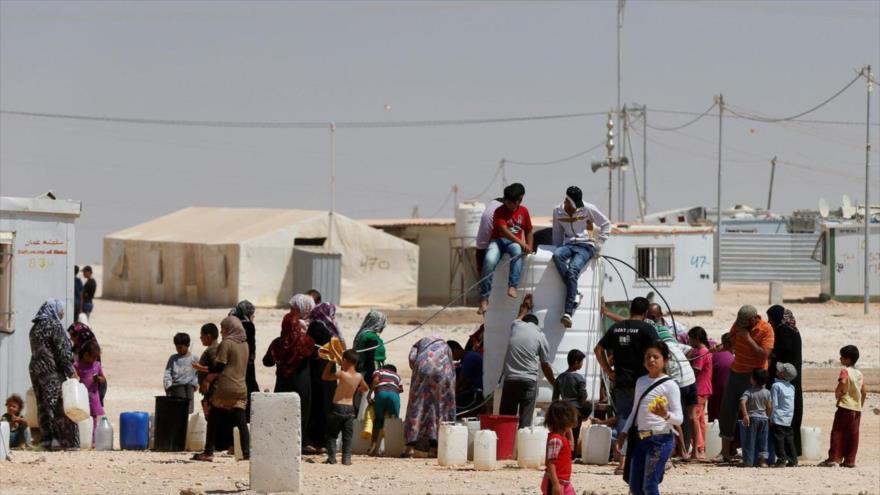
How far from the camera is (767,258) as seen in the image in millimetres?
50469

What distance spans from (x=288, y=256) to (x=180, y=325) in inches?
253

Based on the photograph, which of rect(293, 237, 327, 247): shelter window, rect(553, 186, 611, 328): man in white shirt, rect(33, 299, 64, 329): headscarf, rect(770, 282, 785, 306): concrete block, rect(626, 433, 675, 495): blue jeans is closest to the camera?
rect(626, 433, 675, 495): blue jeans

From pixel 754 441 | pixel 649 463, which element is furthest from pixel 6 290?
pixel 649 463

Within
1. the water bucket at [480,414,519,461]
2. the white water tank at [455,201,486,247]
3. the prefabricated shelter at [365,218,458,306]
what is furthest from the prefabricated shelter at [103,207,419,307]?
the water bucket at [480,414,519,461]

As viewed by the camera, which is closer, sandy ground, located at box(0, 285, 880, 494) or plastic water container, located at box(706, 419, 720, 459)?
sandy ground, located at box(0, 285, 880, 494)

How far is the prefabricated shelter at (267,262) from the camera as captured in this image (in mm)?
39156

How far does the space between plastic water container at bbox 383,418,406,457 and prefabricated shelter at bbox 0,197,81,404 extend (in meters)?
3.43

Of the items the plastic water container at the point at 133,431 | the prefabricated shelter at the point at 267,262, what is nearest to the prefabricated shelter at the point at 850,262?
the prefabricated shelter at the point at 267,262

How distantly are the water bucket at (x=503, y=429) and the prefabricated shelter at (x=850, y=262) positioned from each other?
26.4 meters

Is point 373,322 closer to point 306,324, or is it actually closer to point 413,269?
point 306,324

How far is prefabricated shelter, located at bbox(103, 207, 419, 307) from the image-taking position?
39.2m

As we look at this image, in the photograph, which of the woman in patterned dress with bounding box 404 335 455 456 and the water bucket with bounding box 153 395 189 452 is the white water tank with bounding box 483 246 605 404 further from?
the water bucket with bounding box 153 395 189 452

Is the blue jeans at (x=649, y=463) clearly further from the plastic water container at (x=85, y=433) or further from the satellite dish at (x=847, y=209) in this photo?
the satellite dish at (x=847, y=209)

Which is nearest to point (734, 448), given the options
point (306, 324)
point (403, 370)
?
point (306, 324)
